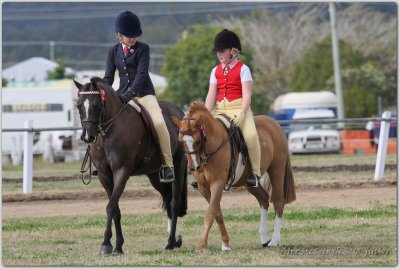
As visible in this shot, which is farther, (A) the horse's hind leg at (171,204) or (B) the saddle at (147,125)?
(B) the saddle at (147,125)

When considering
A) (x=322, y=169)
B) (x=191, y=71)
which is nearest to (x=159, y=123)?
(x=322, y=169)

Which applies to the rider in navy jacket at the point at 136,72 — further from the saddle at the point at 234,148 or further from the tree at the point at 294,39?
the tree at the point at 294,39

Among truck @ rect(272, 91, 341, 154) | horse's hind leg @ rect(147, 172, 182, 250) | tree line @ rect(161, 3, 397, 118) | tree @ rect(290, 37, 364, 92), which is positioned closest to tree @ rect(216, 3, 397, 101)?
tree line @ rect(161, 3, 397, 118)

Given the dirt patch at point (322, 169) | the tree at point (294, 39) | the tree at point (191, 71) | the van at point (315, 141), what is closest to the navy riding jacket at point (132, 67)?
the dirt patch at point (322, 169)

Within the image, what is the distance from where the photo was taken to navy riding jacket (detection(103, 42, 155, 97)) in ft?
39.1

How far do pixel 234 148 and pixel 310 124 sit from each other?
19839 millimetres

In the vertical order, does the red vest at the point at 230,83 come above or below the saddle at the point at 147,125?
above

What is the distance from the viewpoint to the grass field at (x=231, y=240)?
1042cm

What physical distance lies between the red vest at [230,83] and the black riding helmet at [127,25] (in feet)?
3.59

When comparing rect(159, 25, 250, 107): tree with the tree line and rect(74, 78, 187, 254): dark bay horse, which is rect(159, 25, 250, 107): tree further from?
rect(74, 78, 187, 254): dark bay horse

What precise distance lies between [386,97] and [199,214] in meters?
51.9

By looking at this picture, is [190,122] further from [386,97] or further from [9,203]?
[386,97]

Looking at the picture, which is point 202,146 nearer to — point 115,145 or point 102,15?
point 115,145

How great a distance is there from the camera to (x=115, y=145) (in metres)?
11.5
